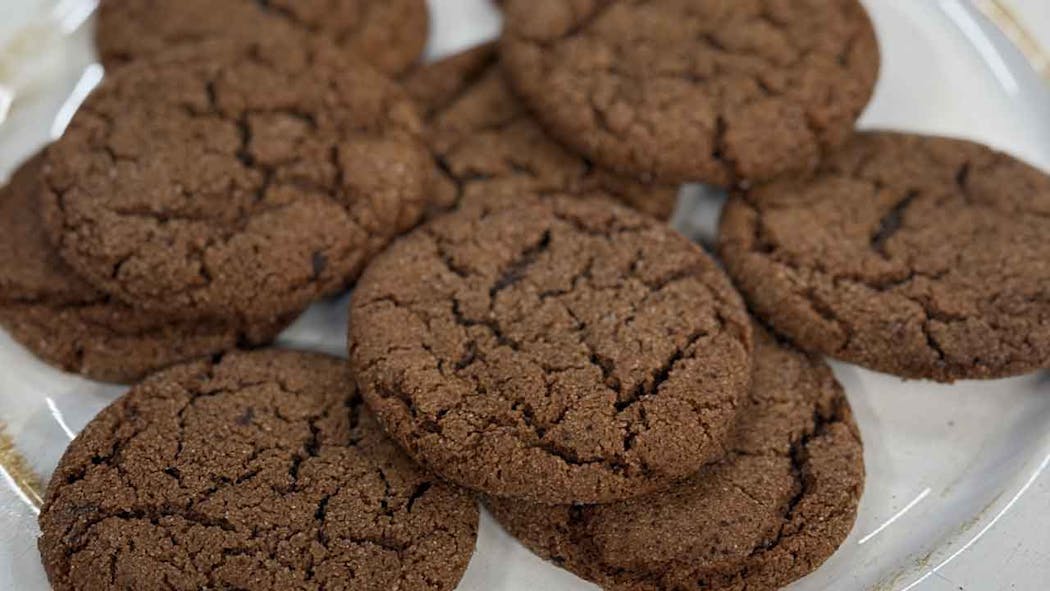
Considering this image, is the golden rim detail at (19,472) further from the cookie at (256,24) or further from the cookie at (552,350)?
the cookie at (256,24)

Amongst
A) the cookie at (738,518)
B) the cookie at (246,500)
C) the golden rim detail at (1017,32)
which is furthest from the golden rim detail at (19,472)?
the golden rim detail at (1017,32)

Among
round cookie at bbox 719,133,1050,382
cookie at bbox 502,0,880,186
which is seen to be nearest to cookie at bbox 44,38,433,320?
cookie at bbox 502,0,880,186

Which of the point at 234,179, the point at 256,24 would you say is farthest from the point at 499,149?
the point at 256,24

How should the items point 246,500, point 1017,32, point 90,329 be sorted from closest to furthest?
point 246,500 < point 90,329 < point 1017,32

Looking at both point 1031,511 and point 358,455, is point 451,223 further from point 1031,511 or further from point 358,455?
point 1031,511

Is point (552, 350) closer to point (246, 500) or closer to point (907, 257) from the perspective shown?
point (246, 500)

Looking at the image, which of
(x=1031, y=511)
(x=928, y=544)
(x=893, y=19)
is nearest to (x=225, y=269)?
(x=928, y=544)
